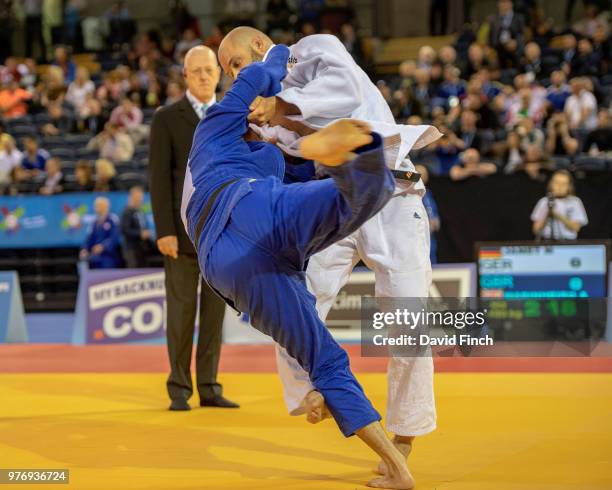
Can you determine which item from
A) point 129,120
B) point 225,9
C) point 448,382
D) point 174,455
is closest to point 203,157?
point 174,455

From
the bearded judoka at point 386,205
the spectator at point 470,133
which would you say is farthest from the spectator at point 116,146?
the bearded judoka at point 386,205

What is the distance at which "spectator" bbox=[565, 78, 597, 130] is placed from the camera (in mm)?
12570

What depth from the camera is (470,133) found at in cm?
1251

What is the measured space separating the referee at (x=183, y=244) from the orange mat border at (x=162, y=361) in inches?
54.0

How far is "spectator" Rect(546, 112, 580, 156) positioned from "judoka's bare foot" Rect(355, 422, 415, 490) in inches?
354

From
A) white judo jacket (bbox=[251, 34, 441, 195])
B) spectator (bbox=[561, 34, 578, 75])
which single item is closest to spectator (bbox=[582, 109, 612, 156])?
spectator (bbox=[561, 34, 578, 75])

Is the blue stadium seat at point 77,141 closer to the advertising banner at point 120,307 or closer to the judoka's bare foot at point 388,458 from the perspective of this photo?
the advertising banner at point 120,307

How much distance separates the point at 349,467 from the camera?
397 cm

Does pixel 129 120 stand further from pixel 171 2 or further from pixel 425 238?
pixel 425 238

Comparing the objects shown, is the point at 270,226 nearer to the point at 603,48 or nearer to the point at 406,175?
the point at 406,175

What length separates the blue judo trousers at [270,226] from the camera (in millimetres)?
3266

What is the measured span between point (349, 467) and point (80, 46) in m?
18.5

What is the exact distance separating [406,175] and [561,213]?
638 cm

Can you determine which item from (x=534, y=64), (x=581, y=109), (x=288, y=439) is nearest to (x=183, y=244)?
(x=288, y=439)
